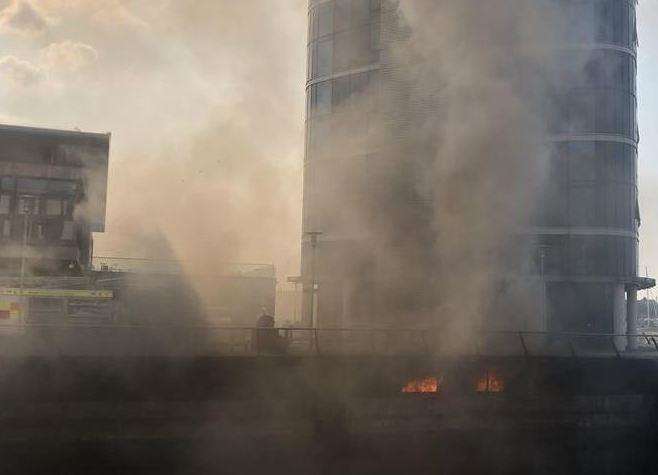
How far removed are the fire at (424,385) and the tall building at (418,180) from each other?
383 centimetres

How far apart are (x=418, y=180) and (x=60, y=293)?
37.4ft

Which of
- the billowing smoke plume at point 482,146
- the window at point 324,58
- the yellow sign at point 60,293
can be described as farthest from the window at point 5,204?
the window at point 324,58

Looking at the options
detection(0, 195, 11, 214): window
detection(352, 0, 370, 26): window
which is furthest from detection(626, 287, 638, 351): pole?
detection(0, 195, 11, 214): window

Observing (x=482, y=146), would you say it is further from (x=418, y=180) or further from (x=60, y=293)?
(x=60, y=293)

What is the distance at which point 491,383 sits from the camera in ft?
51.3

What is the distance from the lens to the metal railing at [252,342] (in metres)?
14.6

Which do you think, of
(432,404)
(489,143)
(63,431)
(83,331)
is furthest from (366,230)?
(63,431)

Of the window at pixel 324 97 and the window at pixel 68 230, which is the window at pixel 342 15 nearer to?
the window at pixel 324 97

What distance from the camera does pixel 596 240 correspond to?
93.4 ft

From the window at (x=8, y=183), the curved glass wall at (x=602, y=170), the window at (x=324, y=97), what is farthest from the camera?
the window at (x=324, y=97)

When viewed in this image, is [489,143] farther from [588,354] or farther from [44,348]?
[44,348]

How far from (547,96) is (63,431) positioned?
1674 centimetres

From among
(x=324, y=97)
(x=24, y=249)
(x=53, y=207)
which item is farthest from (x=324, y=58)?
(x=24, y=249)

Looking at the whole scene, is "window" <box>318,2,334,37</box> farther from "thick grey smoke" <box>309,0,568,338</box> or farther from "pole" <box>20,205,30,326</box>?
"pole" <box>20,205,30,326</box>
